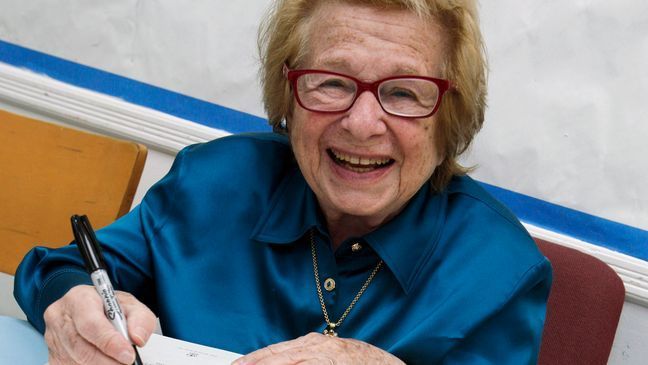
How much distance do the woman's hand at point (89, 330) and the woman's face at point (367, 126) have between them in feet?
1.27

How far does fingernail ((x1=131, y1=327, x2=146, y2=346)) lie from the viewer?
105 centimetres

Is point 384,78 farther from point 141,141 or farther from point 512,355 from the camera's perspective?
point 141,141

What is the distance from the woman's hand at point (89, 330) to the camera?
1042 mm

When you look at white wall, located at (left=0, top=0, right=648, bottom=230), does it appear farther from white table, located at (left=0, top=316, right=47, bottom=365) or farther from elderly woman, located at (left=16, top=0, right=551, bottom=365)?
white table, located at (left=0, top=316, right=47, bottom=365)

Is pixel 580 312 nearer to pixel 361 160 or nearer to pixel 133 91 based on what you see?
pixel 361 160

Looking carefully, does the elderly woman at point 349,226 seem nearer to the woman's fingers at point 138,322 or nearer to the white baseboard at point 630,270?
the woman's fingers at point 138,322

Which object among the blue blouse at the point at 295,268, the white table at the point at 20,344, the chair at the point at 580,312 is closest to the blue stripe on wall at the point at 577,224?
the chair at the point at 580,312

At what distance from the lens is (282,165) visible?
151 cm

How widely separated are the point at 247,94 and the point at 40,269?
3.26ft

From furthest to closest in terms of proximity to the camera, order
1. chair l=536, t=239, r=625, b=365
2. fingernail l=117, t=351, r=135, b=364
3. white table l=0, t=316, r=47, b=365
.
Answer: chair l=536, t=239, r=625, b=365 → white table l=0, t=316, r=47, b=365 → fingernail l=117, t=351, r=135, b=364

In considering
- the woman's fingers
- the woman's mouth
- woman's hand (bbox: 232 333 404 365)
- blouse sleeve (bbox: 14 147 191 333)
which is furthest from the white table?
the woman's mouth

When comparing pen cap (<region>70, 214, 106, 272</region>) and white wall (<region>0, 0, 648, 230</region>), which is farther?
white wall (<region>0, 0, 648, 230</region>)

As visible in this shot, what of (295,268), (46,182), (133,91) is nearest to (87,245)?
(295,268)

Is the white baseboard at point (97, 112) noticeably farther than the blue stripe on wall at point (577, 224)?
Yes
